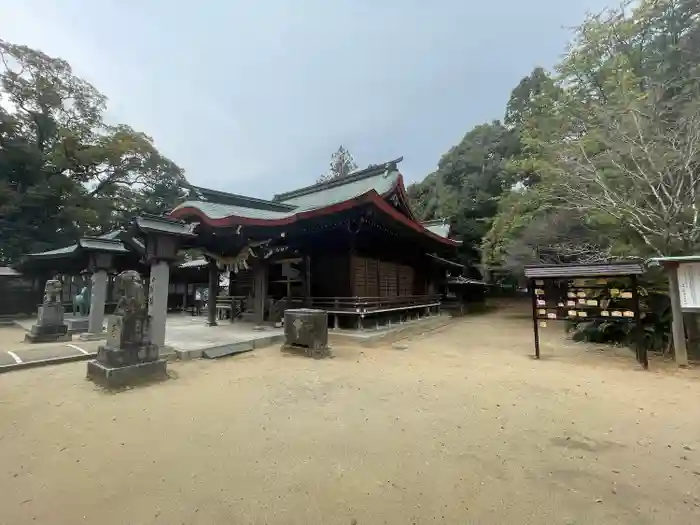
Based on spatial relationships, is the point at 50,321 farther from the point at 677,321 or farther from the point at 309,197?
the point at 677,321

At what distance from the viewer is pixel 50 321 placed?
29.2 ft

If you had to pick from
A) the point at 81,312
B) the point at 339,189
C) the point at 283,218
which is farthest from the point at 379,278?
the point at 81,312

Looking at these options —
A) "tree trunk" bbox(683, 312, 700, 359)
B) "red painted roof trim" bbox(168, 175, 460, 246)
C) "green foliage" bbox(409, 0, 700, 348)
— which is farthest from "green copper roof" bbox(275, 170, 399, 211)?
"tree trunk" bbox(683, 312, 700, 359)

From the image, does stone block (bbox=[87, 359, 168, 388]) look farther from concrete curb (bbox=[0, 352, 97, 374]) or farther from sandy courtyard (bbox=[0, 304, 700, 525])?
concrete curb (bbox=[0, 352, 97, 374])

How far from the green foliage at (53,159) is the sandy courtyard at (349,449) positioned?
18.0 meters

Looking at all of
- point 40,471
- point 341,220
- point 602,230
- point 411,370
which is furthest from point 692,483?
point 602,230

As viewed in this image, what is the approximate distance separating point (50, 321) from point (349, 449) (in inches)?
404

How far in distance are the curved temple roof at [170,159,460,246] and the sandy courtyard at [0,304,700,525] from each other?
4502mm

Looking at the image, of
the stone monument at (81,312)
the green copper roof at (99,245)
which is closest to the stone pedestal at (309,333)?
the green copper roof at (99,245)

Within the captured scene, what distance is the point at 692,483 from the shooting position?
101 inches

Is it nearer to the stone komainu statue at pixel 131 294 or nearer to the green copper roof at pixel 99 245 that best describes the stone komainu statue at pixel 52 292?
the green copper roof at pixel 99 245

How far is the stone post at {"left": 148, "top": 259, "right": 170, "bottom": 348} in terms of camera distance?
6.50 m

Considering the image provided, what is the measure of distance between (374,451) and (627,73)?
12.3m

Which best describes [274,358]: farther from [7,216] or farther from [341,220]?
[7,216]
